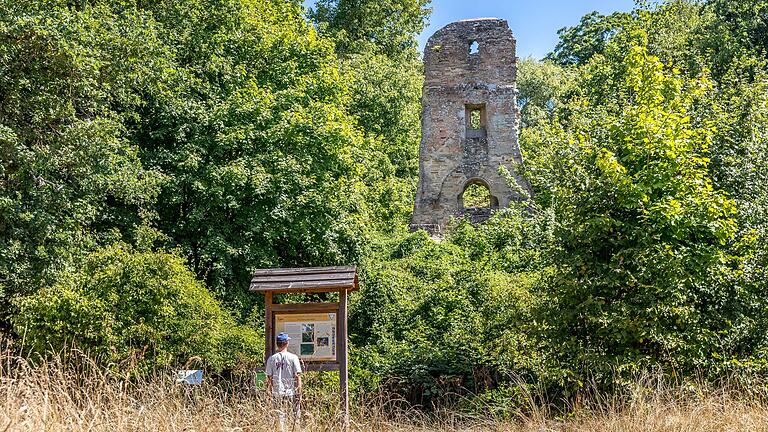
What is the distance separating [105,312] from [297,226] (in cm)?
459

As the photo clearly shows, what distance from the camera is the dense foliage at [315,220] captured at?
9336 mm

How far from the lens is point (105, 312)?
36.4 ft

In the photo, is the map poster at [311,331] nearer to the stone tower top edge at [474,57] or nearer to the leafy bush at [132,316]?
the leafy bush at [132,316]

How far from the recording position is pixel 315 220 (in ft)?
49.9

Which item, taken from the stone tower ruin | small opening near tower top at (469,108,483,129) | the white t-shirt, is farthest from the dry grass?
small opening near tower top at (469,108,483,129)

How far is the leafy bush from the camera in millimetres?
11016

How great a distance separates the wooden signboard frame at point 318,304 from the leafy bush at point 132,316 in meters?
2.21

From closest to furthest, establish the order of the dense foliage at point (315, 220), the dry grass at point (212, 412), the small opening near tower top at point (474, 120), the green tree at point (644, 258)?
the dry grass at point (212, 412)
the green tree at point (644, 258)
the dense foliage at point (315, 220)
the small opening near tower top at point (474, 120)

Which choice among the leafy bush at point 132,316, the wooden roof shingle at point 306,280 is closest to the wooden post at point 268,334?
the wooden roof shingle at point 306,280

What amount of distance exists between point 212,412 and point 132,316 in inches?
227

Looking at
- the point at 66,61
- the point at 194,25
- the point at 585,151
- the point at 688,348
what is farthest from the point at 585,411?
the point at 194,25

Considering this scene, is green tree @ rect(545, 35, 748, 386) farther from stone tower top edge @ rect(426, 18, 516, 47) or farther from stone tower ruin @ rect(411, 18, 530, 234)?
stone tower top edge @ rect(426, 18, 516, 47)

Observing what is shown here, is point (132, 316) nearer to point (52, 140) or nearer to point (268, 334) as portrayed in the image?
point (268, 334)

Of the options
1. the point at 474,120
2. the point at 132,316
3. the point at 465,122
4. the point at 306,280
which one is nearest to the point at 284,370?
the point at 306,280
